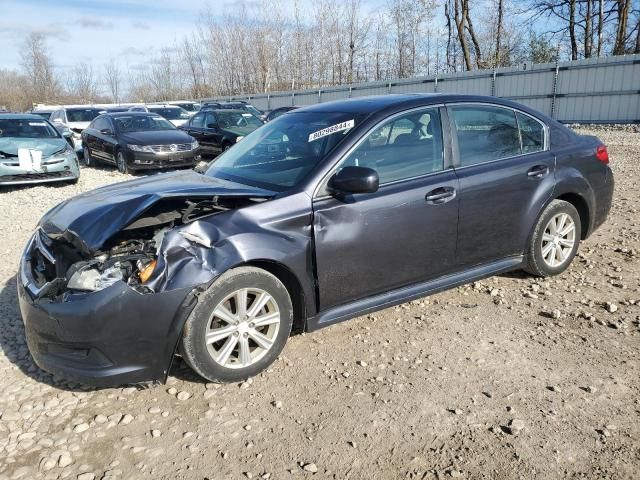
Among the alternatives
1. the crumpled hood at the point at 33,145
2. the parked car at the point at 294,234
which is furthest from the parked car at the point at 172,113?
the parked car at the point at 294,234

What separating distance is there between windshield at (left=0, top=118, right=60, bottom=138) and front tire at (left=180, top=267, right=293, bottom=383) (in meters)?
9.72

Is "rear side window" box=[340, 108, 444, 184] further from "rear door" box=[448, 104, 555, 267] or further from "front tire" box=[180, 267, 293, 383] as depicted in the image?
"front tire" box=[180, 267, 293, 383]

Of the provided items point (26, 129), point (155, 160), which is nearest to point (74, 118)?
point (26, 129)

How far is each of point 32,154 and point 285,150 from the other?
8223mm

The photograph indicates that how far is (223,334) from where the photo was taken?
3.12 meters

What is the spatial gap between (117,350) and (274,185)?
1452 mm

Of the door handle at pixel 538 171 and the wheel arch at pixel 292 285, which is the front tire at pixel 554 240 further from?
the wheel arch at pixel 292 285

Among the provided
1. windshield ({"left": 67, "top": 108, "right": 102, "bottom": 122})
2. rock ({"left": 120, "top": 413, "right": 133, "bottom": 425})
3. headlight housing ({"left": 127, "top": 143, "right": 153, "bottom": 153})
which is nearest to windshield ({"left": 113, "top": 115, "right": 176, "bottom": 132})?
headlight housing ({"left": 127, "top": 143, "right": 153, "bottom": 153})

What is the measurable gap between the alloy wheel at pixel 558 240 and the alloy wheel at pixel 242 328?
2624 millimetres

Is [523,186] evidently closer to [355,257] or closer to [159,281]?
[355,257]

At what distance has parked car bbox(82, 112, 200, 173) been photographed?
39.4 ft

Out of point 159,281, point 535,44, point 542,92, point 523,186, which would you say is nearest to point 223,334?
point 159,281

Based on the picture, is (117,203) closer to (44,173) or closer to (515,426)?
→ (515,426)

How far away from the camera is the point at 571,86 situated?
61.3ft
